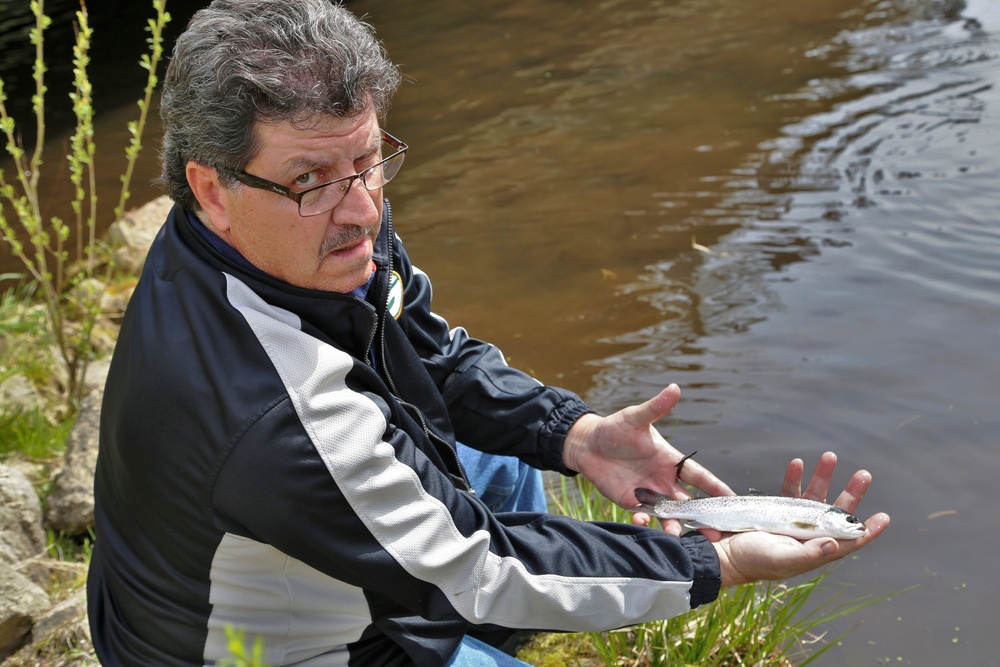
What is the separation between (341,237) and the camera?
90.1 inches

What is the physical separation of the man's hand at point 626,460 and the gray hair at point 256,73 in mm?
1225

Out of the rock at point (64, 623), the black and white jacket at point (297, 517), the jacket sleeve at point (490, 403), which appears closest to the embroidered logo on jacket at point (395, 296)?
the jacket sleeve at point (490, 403)

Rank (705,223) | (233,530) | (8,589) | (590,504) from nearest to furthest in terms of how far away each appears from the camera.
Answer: (233,530), (8,589), (590,504), (705,223)

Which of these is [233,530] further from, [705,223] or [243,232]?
[705,223]

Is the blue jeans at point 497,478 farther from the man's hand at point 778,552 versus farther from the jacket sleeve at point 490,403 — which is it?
the man's hand at point 778,552

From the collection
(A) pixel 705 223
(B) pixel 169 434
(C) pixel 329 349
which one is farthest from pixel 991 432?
(B) pixel 169 434

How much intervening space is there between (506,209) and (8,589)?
172 inches

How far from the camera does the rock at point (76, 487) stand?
157 inches

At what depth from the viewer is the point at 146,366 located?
2150mm

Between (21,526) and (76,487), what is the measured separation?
0.89ft

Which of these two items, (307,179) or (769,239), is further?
(769,239)

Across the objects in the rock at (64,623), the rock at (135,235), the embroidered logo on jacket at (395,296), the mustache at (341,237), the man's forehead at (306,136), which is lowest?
the rock at (135,235)

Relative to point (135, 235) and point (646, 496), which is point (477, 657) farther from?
point (135, 235)

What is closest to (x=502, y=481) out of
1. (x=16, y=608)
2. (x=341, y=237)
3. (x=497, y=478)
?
(x=497, y=478)
